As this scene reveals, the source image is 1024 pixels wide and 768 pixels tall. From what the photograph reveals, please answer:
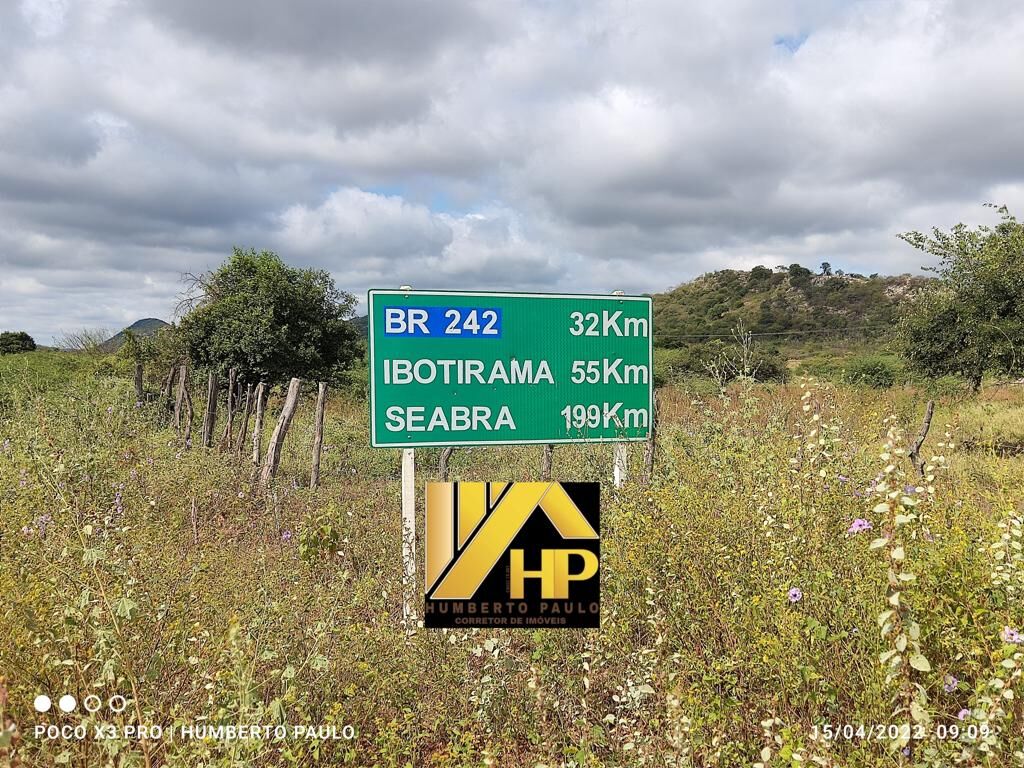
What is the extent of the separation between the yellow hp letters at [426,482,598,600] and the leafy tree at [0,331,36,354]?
106 ft

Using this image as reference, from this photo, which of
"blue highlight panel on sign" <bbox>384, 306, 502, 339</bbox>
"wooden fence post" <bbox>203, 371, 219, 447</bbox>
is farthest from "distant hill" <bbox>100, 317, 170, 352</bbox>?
"blue highlight panel on sign" <bbox>384, 306, 502, 339</bbox>

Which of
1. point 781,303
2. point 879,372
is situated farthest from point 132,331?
point 781,303

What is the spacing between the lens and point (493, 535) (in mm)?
3408

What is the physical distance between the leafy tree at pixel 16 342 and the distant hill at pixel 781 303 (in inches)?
1548

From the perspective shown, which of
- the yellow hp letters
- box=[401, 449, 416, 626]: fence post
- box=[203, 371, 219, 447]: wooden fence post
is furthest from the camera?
box=[203, 371, 219, 447]: wooden fence post

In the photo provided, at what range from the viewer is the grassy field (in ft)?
→ 6.63

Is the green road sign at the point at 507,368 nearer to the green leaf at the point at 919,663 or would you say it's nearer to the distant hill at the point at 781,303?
the green leaf at the point at 919,663

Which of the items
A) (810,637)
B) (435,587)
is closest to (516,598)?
(435,587)

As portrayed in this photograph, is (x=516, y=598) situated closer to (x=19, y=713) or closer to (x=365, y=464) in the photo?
(x=19, y=713)

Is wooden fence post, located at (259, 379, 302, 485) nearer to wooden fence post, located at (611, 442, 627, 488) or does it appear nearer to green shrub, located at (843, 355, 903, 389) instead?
wooden fence post, located at (611, 442, 627, 488)

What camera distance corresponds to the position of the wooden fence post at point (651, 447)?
4.79m

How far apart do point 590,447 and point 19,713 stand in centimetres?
457

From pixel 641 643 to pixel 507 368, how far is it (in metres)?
1.99

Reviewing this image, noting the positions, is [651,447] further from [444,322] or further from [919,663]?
[919,663]
